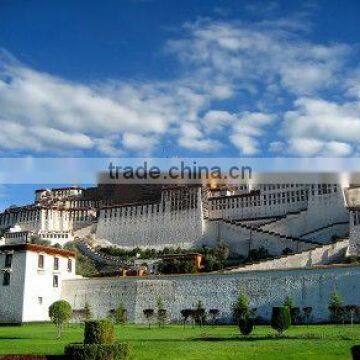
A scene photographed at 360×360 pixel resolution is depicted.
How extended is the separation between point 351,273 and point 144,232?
153ft

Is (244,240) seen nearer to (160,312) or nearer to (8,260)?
(8,260)

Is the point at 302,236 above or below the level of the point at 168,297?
above

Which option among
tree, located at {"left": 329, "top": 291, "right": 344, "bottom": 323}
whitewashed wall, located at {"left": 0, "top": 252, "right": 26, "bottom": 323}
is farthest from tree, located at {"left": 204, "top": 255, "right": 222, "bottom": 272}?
tree, located at {"left": 329, "top": 291, "right": 344, "bottom": 323}

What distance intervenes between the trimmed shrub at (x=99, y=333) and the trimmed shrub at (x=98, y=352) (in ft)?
4.05

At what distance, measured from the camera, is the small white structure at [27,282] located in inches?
1499

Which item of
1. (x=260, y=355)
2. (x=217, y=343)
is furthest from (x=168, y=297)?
(x=260, y=355)

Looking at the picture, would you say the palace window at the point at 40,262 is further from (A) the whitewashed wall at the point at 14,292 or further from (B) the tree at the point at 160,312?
(B) the tree at the point at 160,312

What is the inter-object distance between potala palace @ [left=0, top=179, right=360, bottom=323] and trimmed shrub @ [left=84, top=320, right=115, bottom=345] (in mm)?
16987

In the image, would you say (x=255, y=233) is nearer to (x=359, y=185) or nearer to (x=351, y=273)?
(x=359, y=185)

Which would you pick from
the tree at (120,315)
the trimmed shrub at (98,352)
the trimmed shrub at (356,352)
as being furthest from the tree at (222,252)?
the trimmed shrub at (356,352)

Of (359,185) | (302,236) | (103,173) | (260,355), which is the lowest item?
(260,355)

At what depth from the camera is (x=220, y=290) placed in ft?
115

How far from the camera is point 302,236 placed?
214 feet

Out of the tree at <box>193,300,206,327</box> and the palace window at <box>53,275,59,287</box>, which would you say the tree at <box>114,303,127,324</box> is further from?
the palace window at <box>53,275,59,287</box>
